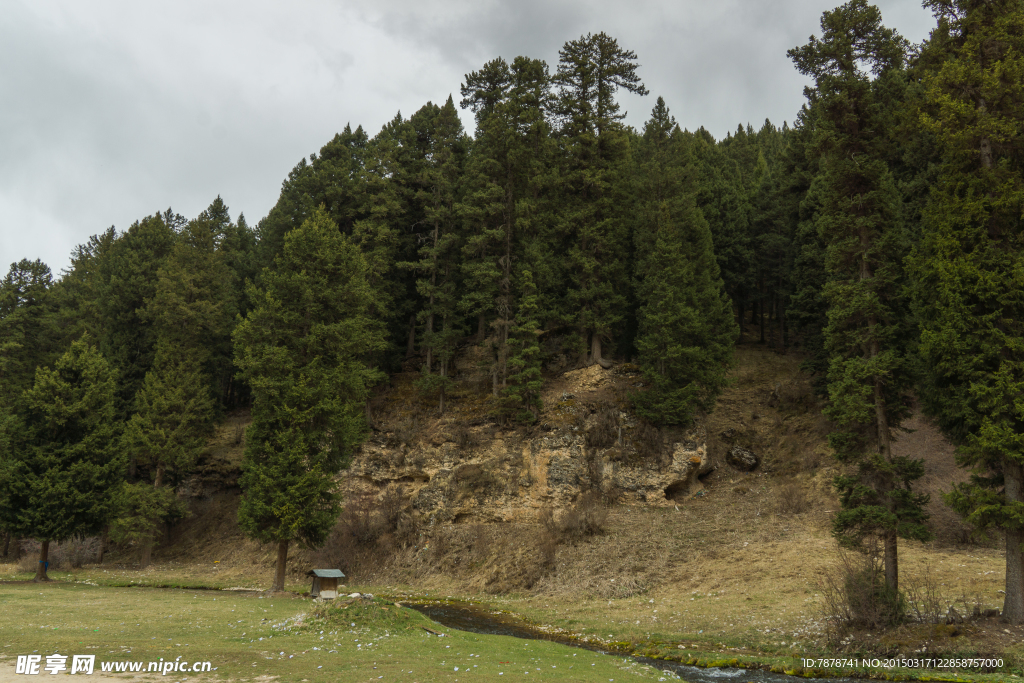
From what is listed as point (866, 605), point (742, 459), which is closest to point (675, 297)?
point (742, 459)

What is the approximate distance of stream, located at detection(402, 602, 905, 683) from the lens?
14375 mm

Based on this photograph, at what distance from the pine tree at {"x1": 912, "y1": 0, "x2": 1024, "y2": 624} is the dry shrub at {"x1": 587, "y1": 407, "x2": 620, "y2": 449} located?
19649mm

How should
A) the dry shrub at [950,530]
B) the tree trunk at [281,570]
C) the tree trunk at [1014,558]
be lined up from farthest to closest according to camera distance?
the tree trunk at [281,570], the dry shrub at [950,530], the tree trunk at [1014,558]

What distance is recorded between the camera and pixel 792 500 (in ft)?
97.9

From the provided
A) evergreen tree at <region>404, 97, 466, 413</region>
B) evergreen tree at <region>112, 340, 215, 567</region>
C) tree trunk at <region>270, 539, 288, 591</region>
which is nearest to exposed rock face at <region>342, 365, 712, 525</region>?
evergreen tree at <region>404, 97, 466, 413</region>

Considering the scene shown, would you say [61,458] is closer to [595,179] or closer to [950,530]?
[595,179]

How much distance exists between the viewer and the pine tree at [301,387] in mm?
25438

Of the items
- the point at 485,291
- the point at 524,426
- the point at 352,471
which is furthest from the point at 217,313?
the point at 524,426

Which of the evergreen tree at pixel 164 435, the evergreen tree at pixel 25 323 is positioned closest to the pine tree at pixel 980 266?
the evergreen tree at pixel 164 435

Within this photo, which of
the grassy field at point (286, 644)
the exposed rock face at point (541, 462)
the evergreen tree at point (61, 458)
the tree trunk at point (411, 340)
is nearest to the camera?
the grassy field at point (286, 644)

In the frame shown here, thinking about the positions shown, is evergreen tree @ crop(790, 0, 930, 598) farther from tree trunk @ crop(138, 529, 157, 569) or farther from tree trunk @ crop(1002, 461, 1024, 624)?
tree trunk @ crop(138, 529, 157, 569)

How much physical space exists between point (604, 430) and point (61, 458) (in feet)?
96.4

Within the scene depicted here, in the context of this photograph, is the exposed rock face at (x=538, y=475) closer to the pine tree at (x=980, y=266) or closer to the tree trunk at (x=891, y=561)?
the tree trunk at (x=891, y=561)

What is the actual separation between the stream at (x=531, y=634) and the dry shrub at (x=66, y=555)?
2432 cm
